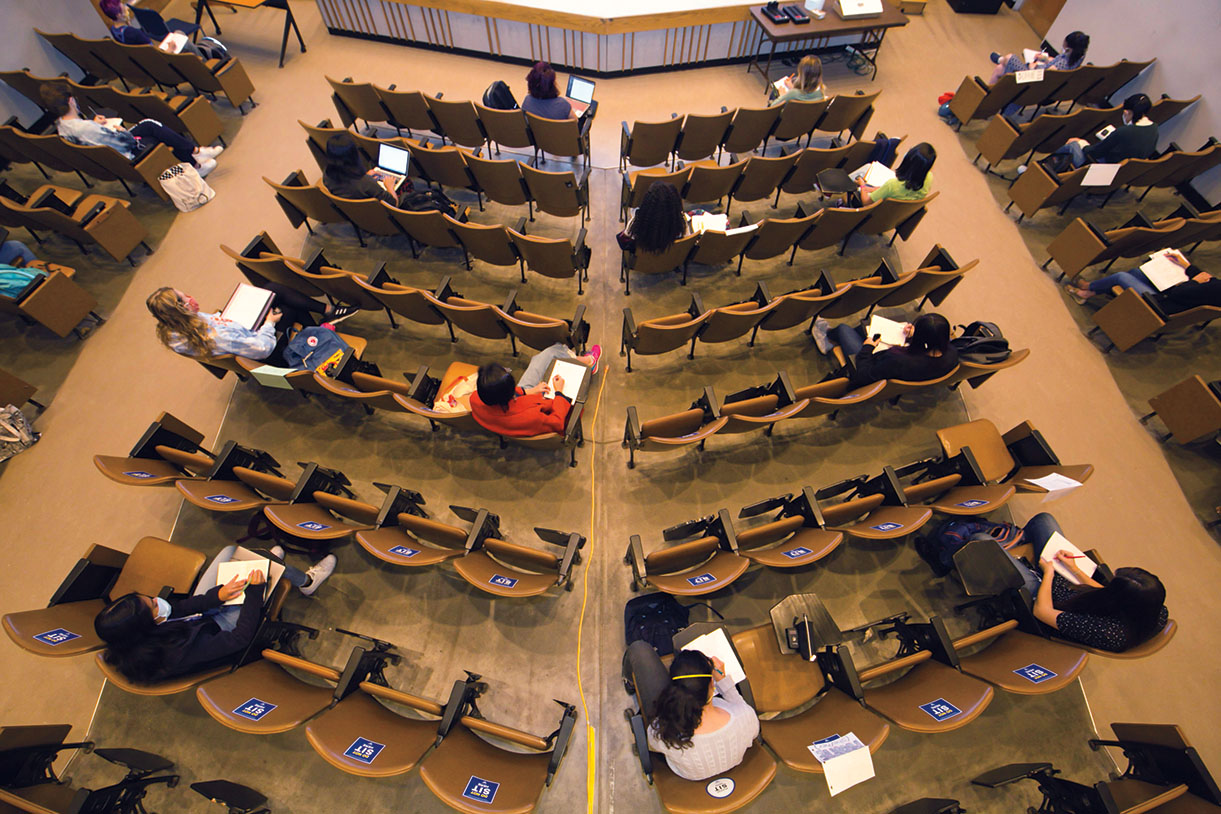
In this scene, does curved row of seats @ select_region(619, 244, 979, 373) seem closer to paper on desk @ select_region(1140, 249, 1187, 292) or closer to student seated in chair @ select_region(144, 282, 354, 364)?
paper on desk @ select_region(1140, 249, 1187, 292)

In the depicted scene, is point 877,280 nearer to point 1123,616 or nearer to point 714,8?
point 1123,616

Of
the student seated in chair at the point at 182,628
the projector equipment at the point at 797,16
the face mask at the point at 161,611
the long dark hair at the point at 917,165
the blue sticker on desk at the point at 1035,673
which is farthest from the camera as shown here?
the projector equipment at the point at 797,16

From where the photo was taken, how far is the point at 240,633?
277cm

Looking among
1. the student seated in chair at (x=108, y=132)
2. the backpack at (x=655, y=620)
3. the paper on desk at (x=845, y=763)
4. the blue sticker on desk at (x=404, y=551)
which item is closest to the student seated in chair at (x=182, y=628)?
the blue sticker on desk at (x=404, y=551)

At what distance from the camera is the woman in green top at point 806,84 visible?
17.3ft

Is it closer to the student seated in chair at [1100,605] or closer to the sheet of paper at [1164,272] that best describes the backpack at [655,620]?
the student seated in chair at [1100,605]

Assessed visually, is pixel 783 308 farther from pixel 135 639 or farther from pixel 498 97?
pixel 135 639

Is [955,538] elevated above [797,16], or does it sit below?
below

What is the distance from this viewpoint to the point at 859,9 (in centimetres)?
612

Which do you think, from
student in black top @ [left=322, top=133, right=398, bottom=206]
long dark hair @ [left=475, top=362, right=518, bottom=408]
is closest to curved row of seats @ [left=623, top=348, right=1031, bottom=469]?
long dark hair @ [left=475, top=362, right=518, bottom=408]

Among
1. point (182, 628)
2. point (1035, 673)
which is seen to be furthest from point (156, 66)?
point (1035, 673)

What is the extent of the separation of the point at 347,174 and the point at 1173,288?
263 inches

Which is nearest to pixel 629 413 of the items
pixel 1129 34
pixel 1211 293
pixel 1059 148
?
pixel 1211 293

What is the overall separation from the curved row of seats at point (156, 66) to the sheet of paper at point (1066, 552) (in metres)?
8.39
